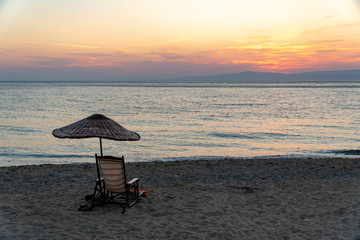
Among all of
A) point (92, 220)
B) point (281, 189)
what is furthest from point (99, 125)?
point (281, 189)

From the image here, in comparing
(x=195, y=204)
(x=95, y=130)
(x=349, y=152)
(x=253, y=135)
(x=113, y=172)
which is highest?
(x=95, y=130)

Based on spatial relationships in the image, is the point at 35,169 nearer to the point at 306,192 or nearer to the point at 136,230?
the point at 136,230

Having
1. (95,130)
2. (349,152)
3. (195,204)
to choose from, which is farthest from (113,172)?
(349,152)

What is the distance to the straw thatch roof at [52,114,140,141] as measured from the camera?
602cm

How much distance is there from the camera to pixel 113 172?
616cm

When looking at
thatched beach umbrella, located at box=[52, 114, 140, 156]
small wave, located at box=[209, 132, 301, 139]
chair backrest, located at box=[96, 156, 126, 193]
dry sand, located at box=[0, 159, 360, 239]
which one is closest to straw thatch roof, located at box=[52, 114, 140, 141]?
thatched beach umbrella, located at box=[52, 114, 140, 156]

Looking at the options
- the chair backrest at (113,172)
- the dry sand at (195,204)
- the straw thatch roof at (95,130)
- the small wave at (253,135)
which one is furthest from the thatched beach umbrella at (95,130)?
the small wave at (253,135)

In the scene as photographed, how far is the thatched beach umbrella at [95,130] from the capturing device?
6016 millimetres

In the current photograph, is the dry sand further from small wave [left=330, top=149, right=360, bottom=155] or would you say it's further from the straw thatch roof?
small wave [left=330, top=149, right=360, bottom=155]

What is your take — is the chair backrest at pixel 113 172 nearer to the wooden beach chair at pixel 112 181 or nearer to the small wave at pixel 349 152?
the wooden beach chair at pixel 112 181

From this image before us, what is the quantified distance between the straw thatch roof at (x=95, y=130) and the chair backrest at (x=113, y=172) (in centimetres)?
43

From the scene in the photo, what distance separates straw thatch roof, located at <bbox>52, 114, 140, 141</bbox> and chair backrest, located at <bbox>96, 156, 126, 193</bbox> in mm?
428

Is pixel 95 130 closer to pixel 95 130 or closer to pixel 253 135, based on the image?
pixel 95 130

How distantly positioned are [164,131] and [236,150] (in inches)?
273
